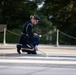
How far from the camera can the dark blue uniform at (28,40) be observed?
49.3 ft

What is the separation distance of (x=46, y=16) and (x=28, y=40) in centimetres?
1744

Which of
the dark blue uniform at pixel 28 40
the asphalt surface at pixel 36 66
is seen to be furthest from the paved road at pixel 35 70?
the dark blue uniform at pixel 28 40

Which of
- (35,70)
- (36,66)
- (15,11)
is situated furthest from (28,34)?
(15,11)

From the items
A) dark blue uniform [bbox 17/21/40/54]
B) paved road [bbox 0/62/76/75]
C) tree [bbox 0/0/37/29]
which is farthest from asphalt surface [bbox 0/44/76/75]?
tree [bbox 0/0/37/29]

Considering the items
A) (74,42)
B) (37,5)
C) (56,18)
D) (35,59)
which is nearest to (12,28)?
(37,5)

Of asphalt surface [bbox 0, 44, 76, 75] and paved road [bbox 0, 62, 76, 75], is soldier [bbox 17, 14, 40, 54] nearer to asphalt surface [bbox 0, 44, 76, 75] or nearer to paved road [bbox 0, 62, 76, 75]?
asphalt surface [bbox 0, 44, 76, 75]

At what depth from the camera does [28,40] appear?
1504cm

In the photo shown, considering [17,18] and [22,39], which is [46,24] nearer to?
[17,18]

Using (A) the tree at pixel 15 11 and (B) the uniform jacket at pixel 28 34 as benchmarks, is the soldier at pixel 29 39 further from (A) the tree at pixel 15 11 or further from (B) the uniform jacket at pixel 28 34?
(A) the tree at pixel 15 11

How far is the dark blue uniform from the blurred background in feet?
27.0

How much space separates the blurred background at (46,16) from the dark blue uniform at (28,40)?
27.0 feet

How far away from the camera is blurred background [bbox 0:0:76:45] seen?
90.4 ft

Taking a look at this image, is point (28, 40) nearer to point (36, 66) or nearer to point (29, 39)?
point (29, 39)

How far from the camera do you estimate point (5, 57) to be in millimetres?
13445
